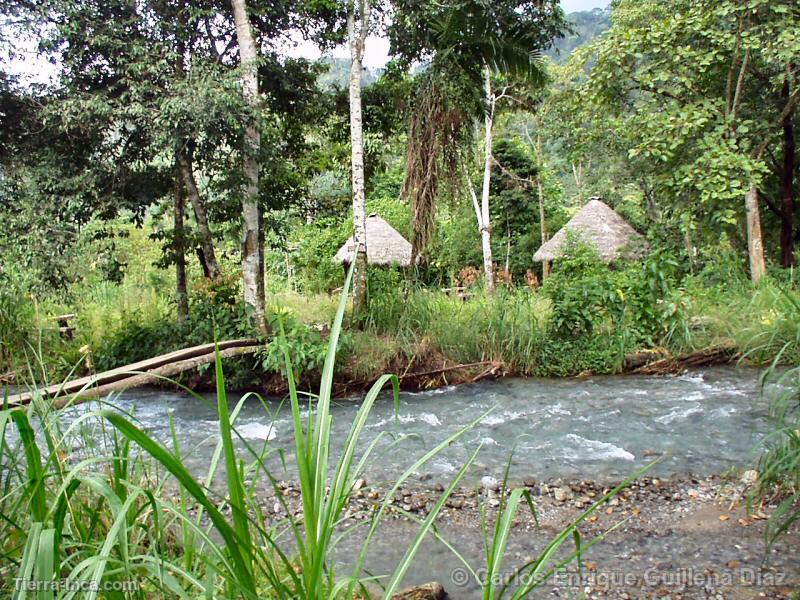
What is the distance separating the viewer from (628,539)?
279 cm

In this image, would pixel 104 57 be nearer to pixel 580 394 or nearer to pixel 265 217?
pixel 265 217

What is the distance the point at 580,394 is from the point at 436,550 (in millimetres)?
3583

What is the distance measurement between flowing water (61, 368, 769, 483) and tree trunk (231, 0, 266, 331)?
120 cm

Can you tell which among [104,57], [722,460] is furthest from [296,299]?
[722,460]

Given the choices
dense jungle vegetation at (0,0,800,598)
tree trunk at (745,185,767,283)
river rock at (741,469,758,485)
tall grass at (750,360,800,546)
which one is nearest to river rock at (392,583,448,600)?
tall grass at (750,360,800,546)

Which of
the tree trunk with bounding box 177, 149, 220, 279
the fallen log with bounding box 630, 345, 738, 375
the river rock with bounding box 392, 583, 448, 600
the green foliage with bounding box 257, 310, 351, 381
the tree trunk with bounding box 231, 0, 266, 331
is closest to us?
the river rock with bounding box 392, 583, 448, 600

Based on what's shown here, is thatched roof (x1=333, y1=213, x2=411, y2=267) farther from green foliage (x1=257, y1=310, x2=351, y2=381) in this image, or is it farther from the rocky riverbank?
the rocky riverbank

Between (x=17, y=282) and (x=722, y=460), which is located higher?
(x=17, y=282)

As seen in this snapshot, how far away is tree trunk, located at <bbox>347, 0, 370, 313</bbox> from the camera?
6.94 metres

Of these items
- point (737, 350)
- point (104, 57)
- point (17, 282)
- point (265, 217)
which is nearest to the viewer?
point (17, 282)

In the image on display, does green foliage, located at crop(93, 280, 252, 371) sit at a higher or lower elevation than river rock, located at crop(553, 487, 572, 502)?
higher

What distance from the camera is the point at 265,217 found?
24.5 ft

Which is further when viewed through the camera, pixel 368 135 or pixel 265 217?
pixel 368 135

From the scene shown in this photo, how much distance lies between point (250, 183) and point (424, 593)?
5267mm
